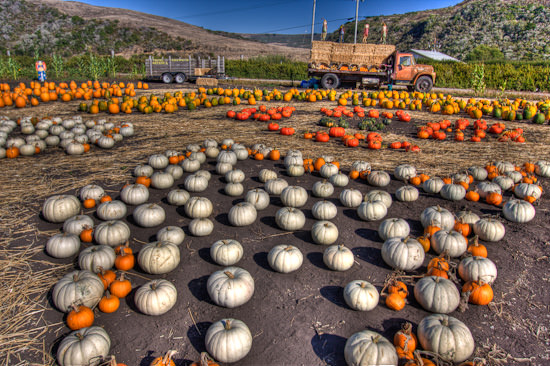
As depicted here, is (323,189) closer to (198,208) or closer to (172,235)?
(198,208)

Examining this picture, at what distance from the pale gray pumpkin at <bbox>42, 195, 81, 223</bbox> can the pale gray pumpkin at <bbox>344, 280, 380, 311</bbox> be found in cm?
471

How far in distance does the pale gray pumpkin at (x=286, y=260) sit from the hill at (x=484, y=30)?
243ft

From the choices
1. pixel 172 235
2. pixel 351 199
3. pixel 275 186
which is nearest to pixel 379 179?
pixel 351 199

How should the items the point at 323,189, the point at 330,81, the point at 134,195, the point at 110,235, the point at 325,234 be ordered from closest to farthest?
1. the point at 110,235
2. the point at 325,234
3. the point at 134,195
4. the point at 323,189
5. the point at 330,81

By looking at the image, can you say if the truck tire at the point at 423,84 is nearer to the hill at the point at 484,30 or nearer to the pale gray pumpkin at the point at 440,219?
the pale gray pumpkin at the point at 440,219

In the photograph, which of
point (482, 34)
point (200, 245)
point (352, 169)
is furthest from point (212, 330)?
point (482, 34)

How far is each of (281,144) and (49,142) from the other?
21.4ft

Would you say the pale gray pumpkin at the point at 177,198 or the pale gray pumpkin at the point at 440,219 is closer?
the pale gray pumpkin at the point at 440,219

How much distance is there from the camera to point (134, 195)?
628 cm

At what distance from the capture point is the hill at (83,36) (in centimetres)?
6438

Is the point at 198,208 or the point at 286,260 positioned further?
the point at 198,208

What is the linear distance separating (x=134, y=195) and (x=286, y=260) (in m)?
3.34

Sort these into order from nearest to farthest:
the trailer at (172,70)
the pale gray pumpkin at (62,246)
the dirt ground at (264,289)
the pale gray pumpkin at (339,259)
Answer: the dirt ground at (264,289), the pale gray pumpkin at (339,259), the pale gray pumpkin at (62,246), the trailer at (172,70)

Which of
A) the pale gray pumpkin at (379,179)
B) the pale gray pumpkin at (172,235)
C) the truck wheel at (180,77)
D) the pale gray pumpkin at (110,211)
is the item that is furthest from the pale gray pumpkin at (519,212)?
the truck wheel at (180,77)
